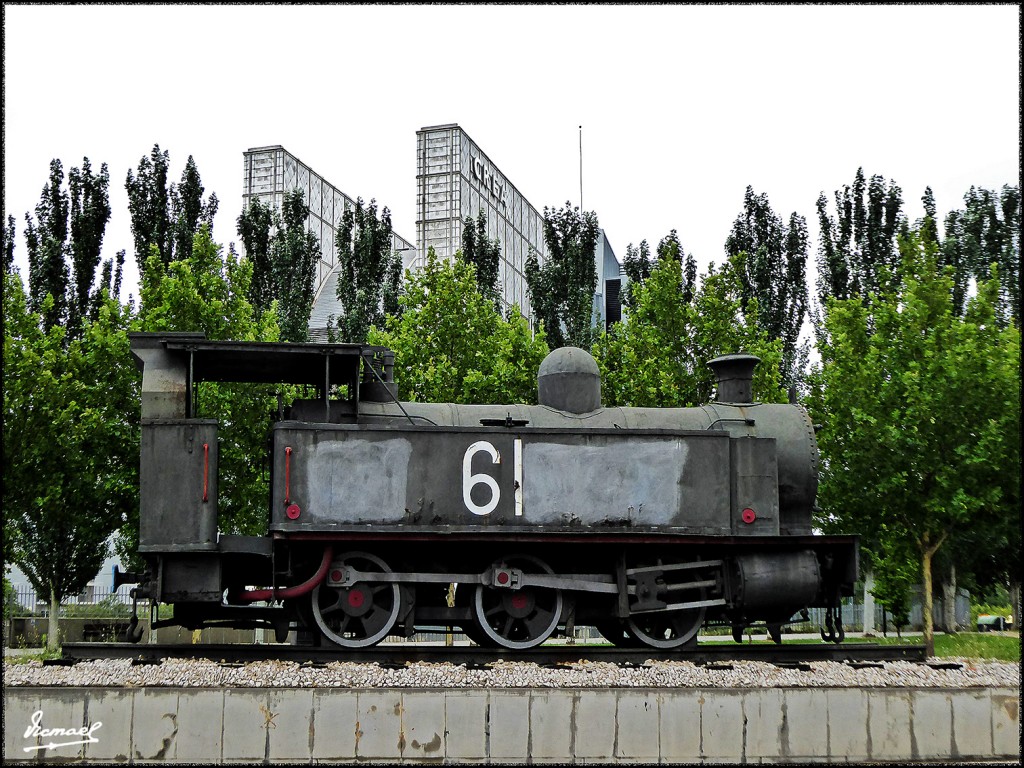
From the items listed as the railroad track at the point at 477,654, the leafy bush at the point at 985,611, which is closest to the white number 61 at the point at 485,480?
the railroad track at the point at 477,654

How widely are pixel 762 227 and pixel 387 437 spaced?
82.7 ft

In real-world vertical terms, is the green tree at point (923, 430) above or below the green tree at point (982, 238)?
below

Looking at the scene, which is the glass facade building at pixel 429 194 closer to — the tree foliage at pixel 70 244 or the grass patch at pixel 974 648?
the tree foliage at pixel 70 244

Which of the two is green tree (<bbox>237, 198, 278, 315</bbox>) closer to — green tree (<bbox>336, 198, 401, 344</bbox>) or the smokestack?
green tree (<bbox>336, 198, 401, 344</bbox>)

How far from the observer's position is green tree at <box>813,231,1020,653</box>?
18.8 m

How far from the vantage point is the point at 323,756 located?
313 inches

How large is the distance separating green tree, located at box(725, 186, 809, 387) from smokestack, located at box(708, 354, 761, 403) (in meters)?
18.8

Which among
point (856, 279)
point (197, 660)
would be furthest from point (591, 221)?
point (197, 660)

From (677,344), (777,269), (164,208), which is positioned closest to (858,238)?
(777,269)

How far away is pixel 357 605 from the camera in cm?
1084

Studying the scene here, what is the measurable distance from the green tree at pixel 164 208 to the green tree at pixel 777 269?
53.8 feet

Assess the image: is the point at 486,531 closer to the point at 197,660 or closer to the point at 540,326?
the point at 197,660

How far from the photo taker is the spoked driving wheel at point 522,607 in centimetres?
1100
